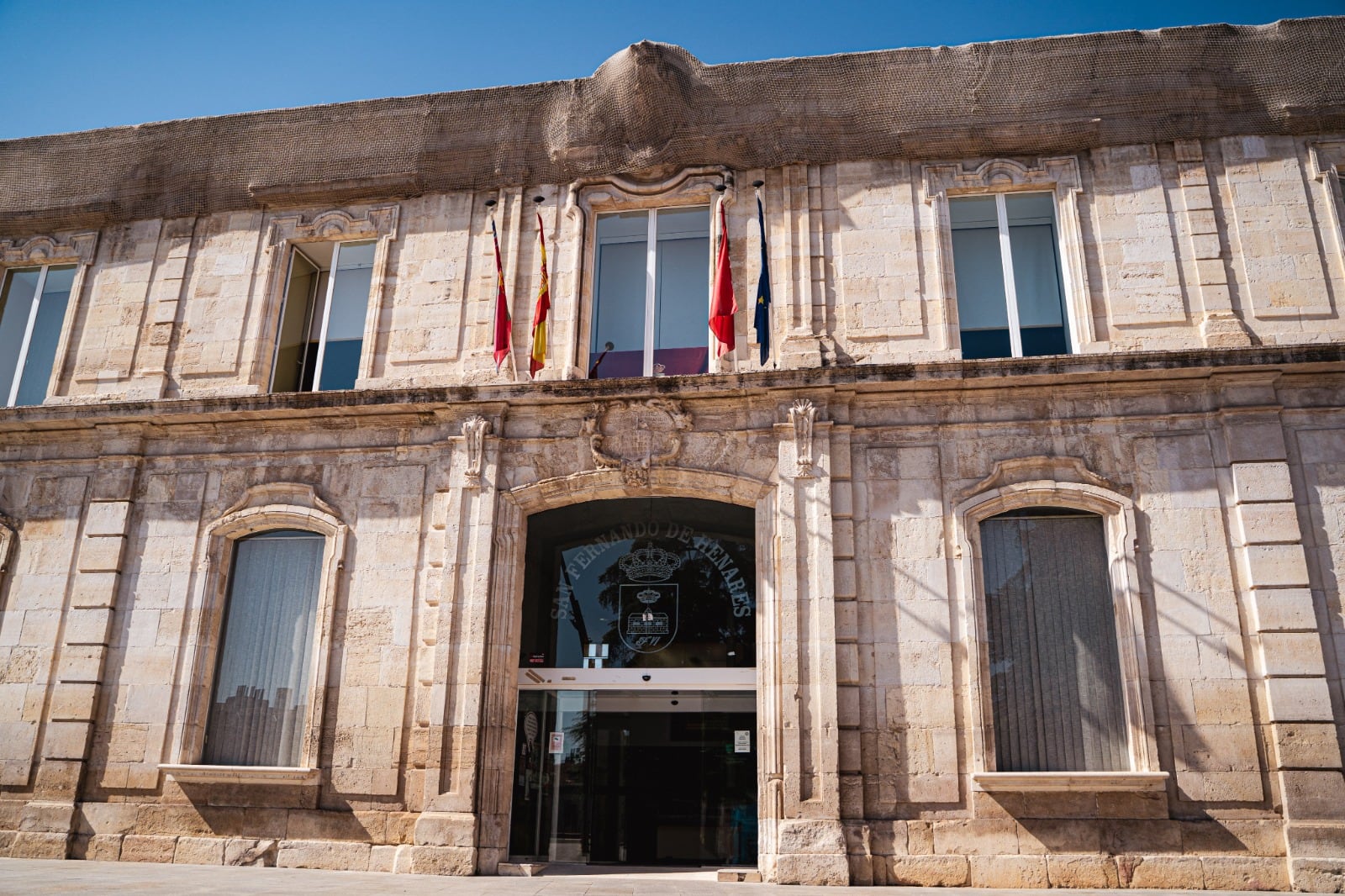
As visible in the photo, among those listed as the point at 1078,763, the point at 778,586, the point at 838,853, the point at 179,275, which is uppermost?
the point at 179,275

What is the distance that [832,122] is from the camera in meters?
11.6

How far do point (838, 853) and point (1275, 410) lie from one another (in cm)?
601

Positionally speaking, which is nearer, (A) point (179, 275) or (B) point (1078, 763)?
(B) point (1078, 763)

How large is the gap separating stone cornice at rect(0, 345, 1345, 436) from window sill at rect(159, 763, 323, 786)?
12.3 feet

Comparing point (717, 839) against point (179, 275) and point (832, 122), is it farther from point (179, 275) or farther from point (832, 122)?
point (179, 275)

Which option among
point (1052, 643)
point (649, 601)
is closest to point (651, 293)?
point (649, 601)

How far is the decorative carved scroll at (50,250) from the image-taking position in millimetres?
13203

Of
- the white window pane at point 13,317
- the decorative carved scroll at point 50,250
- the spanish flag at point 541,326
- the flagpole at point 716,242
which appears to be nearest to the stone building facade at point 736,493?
the flagpole at point 716,242

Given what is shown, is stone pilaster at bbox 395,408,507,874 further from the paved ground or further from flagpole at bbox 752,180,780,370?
flagpole at bbox 752,180,780,370

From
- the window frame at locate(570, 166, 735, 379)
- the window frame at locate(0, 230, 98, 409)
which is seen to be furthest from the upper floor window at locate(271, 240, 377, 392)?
the window frame at locate(0, 230, 98, 409)

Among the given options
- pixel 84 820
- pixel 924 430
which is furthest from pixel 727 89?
pixel 84 820

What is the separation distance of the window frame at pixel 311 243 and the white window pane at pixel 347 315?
0.12 m

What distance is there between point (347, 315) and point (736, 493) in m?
5.49

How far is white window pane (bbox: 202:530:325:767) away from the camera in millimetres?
10859
